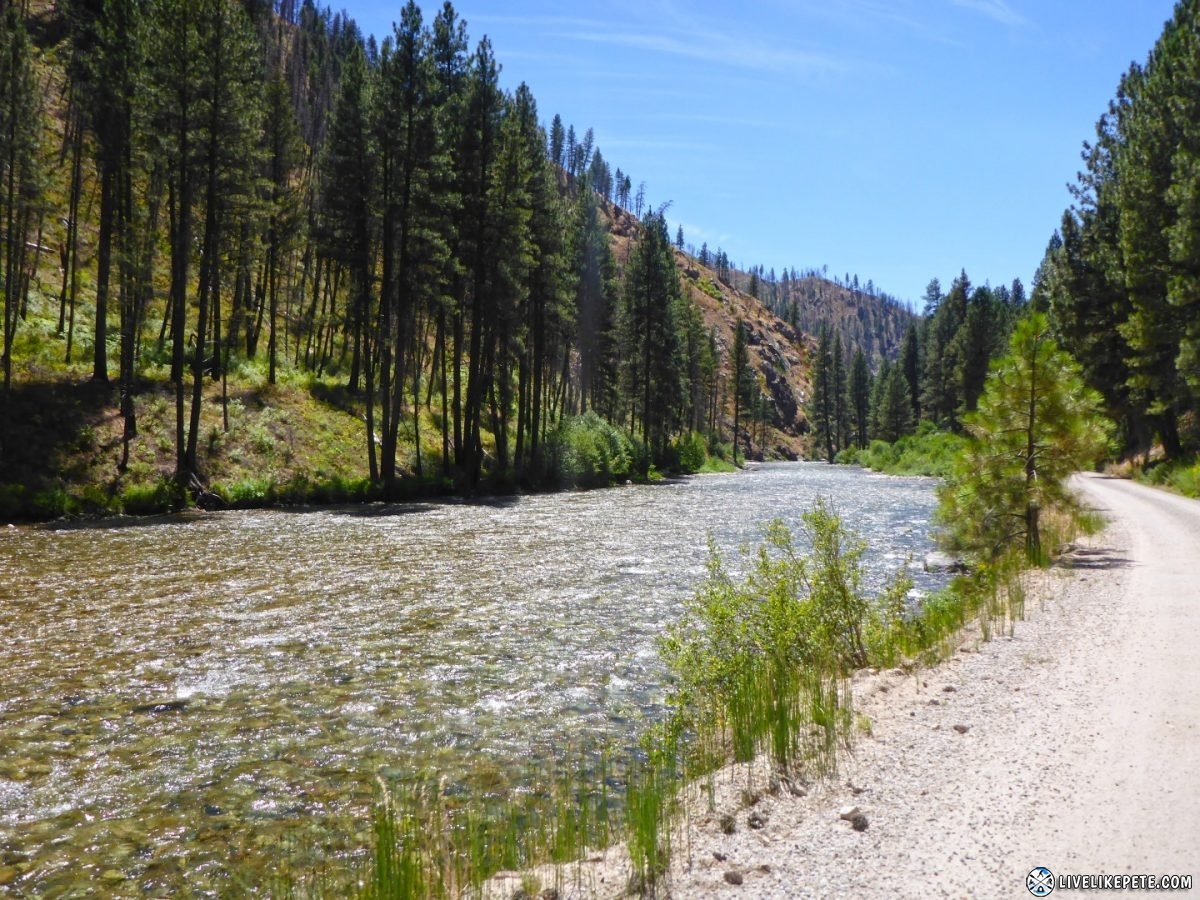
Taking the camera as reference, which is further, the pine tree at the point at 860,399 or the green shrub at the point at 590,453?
the pine tree at the point at 860,399

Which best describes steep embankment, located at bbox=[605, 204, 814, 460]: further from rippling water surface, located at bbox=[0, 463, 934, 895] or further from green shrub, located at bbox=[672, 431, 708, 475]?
rippling water surface, located at bbox=[0, 463, 934, 895]

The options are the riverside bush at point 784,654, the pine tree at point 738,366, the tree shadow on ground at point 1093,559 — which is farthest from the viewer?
the pine tree at point 738,366

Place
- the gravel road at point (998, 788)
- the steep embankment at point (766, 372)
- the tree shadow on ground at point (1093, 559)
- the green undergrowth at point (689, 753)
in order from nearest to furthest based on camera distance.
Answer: the gravel road at point (998, 788) < the green undergrowth at point (689, 753) < the tree shadow on ground at point (1093, 559) < the steep embankment at point (766, 372)

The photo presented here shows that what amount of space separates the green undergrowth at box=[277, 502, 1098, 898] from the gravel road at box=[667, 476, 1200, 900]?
413mm

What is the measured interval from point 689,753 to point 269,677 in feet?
18.9

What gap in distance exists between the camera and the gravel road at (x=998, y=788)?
436 cm

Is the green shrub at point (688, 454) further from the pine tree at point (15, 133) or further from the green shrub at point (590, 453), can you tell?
the pine tree at point (15, 133)

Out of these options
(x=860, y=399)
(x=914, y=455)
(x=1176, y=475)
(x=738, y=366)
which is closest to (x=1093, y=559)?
(x=1176, y=475)

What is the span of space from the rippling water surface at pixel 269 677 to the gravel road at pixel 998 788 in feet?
9.62


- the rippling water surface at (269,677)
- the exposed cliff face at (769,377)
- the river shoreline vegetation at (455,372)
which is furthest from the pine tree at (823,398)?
the rippling water surface at (269,677)

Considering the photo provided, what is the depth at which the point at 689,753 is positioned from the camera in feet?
24.2

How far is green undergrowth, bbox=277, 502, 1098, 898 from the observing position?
488 cm

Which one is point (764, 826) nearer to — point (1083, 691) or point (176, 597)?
point (1083, 691)

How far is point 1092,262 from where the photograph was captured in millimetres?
40125
